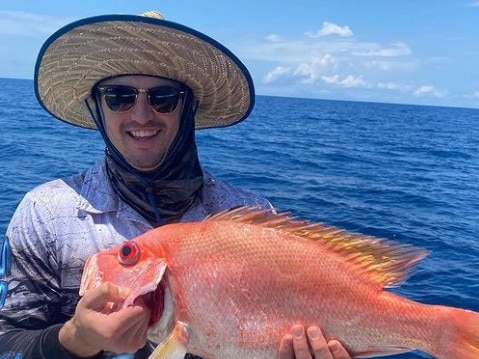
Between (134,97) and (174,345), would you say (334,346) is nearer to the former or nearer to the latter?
(174,345)

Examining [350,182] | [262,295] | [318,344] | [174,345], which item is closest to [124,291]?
[174,345]

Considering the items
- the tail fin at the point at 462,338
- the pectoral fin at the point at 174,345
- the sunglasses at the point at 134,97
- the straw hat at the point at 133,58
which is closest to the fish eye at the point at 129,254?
the pectoral fin at the point at 174,345

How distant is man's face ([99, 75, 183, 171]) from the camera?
2826 mm

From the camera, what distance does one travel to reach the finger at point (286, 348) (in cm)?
230

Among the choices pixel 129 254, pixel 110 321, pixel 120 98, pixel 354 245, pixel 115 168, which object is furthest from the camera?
pixel 115 168

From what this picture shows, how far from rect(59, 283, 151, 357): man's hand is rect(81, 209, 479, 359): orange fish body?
0.34 feet

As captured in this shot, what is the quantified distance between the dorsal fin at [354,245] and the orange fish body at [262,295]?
0.09 feet

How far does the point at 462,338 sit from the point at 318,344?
638 mm

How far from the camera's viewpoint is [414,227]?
12922 mm

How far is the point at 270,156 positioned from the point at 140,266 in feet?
73.5

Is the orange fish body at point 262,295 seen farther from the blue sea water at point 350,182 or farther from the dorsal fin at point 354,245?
the blue sea water at point 350,182

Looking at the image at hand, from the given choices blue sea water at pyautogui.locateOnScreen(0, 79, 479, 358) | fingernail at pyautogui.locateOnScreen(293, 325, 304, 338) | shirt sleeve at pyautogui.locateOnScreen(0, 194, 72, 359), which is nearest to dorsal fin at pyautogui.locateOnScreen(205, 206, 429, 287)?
fingernail at pyautogui.locateOnScreen(293, 325, 304, 338)

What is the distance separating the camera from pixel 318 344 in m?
2.27

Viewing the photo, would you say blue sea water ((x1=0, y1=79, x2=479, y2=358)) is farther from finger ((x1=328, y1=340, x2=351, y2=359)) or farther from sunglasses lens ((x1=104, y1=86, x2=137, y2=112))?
sunglasses lens ((x1=104, y1=86, x2=137, y2=112))
